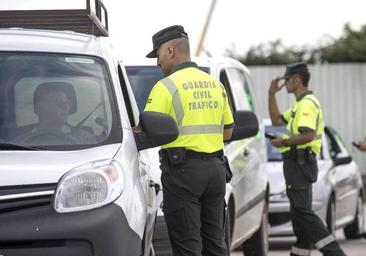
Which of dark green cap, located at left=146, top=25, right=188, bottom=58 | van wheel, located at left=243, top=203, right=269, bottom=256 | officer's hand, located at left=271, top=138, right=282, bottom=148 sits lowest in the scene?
van wheel, located at left=243, top=203, right=269, bottom=256

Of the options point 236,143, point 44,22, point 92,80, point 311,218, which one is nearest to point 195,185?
point 92,80

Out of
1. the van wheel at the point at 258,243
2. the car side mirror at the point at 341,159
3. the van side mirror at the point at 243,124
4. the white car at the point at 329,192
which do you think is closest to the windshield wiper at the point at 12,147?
the van side mirror at the point at 243,124

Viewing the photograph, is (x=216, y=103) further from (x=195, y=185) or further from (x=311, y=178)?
(x=311, y=178)

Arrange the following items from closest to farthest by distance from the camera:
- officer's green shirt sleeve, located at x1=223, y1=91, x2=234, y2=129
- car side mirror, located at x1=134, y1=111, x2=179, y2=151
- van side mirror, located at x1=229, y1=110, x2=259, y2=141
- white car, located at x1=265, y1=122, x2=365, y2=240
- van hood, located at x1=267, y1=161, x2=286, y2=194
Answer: car side mirror, located at x1=134, y1=111, x2=179, y2=151 < officer's green shirt sleeve, located at x1=223, y1=91, x2=234, y2=129 < van side mirror, located at x1=229, y1=110, x2=259, y2=141 < white car, located at x1=265, y1=122, x2=365, y2=240 < van hood, located at x1=267, y1=161, x2=286, y2=194

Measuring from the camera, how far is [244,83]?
39.0ft

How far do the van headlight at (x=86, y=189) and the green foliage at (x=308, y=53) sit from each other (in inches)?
1184

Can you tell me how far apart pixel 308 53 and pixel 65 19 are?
29851 mm

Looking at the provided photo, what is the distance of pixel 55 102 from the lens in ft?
22.8

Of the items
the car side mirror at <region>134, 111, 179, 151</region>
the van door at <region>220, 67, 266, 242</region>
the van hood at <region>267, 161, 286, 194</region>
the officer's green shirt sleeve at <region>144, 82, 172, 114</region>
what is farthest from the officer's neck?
the van hood at <region>267, 161, 286, 194</region>

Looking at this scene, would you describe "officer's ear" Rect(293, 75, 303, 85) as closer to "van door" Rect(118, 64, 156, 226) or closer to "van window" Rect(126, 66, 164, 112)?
"van window" Rect(126, 66, 164, 112)

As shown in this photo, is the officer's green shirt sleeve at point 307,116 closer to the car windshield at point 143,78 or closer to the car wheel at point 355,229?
the car windshield at point 143,78

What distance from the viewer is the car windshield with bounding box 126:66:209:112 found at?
10266mm

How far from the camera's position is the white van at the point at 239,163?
9984 millimetres

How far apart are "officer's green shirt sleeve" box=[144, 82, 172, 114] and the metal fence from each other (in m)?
21.1
